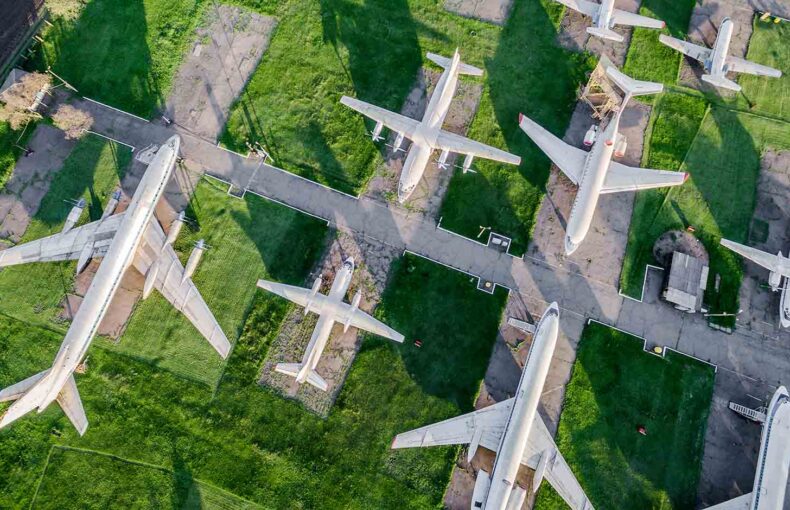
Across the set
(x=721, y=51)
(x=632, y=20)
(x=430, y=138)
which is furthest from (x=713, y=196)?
(x=430, y=138)

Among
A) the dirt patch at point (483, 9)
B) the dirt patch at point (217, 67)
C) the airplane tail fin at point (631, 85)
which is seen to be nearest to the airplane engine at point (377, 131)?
the dirt patch at point (217, 67)

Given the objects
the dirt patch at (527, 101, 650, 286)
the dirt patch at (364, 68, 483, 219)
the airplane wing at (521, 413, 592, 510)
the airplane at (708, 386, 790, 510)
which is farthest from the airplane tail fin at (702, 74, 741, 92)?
the airplane wing at (521, 413, 592, 510)

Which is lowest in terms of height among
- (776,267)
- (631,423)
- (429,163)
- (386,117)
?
(631,423)

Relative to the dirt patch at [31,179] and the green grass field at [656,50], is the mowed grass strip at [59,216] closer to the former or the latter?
the dirt patch at [31,179]

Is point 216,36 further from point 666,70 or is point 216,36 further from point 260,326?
point 666,70

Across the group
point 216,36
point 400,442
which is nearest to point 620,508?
point 400,442

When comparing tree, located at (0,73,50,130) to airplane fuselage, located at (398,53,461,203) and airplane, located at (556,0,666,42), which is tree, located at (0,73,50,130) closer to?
airplane fuselage, located at (398,53,461,203)

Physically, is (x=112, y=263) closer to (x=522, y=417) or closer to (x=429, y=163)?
(x=429, y=163)
